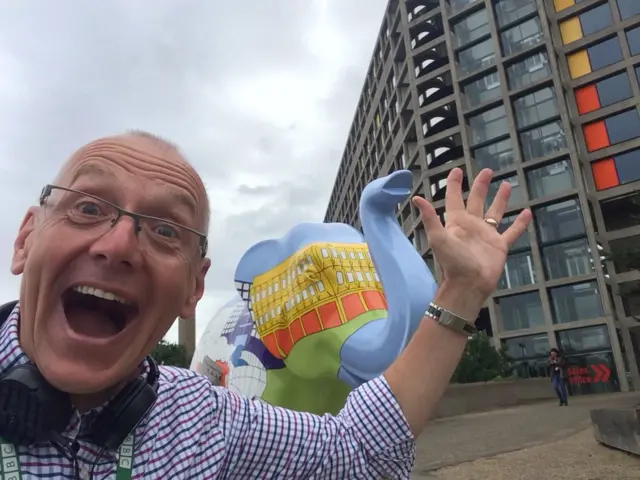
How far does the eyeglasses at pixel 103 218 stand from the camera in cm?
109

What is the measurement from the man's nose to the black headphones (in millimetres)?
233

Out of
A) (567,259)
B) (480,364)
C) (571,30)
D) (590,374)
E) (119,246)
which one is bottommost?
(590,374)

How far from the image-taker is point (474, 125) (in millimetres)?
26328

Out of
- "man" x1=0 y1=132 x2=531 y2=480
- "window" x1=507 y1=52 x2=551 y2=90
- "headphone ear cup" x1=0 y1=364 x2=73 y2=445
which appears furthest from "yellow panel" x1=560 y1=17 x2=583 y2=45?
"headphone ear cup" x1=0 y1=364 x2=73 y2=445

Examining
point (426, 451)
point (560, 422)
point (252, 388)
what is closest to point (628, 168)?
point (560, 422)

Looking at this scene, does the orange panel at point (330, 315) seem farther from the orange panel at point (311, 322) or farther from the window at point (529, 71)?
the window at point (529, 71)

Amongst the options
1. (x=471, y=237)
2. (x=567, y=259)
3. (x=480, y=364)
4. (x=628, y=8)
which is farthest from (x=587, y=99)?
(x=471, y=237)

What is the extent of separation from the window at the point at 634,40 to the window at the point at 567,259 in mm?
8477

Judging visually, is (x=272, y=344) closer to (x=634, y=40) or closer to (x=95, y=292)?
(x=95, y=292)

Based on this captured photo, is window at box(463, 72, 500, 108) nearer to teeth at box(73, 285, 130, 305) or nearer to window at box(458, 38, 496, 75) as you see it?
window at box(458, 38, 496, 75)

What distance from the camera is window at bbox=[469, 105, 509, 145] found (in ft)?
83.5

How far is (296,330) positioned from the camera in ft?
10.1

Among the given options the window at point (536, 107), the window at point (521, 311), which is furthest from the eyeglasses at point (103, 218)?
the window at point (536, 107)

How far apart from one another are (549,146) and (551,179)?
1.48m
